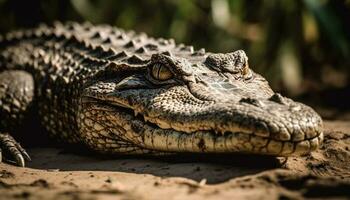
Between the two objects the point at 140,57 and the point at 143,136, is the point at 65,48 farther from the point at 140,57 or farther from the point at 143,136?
the point at 143,136

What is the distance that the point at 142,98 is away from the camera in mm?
3197

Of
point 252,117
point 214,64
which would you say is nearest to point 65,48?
point 214,64

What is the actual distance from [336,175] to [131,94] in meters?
1.40

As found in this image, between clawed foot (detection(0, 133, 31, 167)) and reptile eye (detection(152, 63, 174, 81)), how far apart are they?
1.09 meters

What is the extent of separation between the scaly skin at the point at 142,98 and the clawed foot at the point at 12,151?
0.01 metres

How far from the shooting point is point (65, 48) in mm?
4551

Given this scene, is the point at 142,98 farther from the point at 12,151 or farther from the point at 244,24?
the point at 244,24

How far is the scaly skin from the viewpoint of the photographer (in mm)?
2559

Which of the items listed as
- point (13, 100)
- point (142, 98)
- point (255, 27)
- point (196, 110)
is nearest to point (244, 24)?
point (255, 27)

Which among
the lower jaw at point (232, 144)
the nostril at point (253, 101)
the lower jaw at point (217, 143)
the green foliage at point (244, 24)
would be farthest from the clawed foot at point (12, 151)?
the green foliage at point (244, 24)

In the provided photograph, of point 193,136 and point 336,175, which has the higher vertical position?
point 193,136

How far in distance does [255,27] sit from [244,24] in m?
0.22

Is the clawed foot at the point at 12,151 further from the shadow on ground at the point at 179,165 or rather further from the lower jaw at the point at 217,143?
the lower jaw at the point at 217,143

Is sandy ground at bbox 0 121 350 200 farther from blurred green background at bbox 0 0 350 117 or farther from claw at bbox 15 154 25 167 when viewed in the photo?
blurred green background at bbox 0 0 350 117
